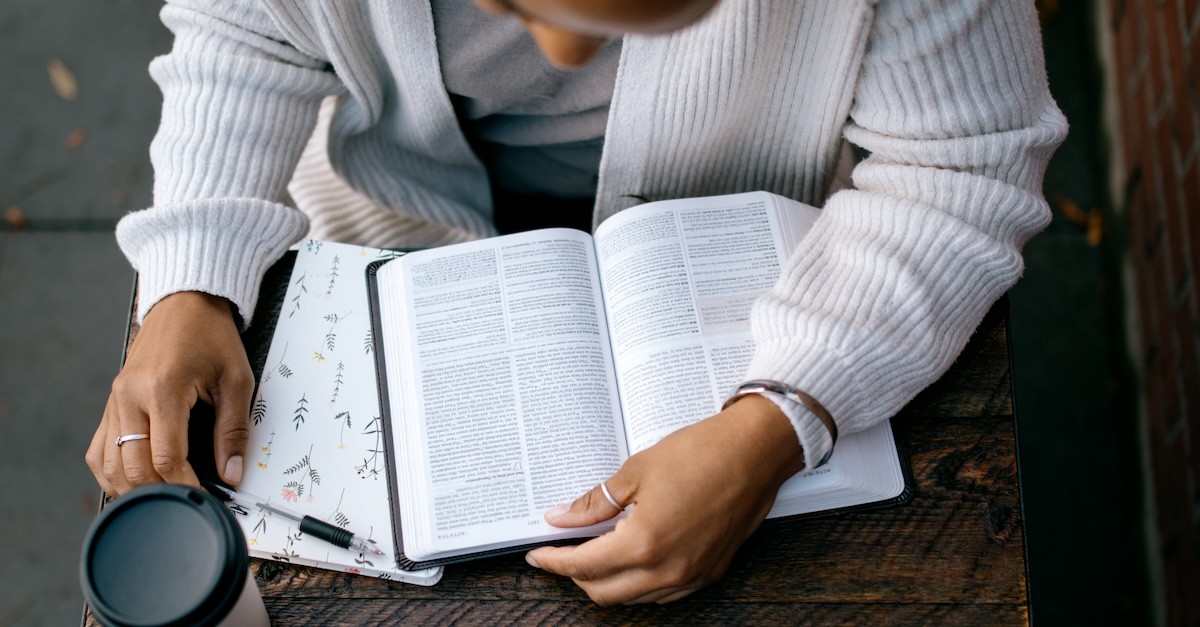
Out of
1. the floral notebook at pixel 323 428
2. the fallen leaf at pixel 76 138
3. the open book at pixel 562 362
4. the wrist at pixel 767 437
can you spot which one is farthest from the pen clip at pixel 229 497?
the fallen leaf at pixel 76 138

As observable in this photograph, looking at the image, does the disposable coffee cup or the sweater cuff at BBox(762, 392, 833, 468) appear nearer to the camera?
the disposable coffee cup

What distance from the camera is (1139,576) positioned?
1539mm

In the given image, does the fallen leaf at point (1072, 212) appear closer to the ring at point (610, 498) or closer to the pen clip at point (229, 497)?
the ring at point (610, 498)

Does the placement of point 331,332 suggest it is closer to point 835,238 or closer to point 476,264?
point 476,264

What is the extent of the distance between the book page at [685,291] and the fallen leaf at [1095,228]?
1.14 meters

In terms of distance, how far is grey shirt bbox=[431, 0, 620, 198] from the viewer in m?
0.89

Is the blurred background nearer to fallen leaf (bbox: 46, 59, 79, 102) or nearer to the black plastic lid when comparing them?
fallen leaf (bbox: 46, 59, 79, 102)

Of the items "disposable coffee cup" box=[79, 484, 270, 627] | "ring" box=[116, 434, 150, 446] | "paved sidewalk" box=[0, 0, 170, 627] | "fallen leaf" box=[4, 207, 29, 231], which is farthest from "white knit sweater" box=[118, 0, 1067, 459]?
"fallen leaf" box=[4, 207, 29, 231]

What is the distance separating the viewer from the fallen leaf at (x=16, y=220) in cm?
182

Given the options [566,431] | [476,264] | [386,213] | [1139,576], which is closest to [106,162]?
[386,213]

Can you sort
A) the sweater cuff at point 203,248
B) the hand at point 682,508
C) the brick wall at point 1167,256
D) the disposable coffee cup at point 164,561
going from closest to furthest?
the disposable coffee cup at point 164,561 < the hand at point 682,508 < the sweater cuff at point 203,248 < the brick wall at point 1167,256

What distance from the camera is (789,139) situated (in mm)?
941

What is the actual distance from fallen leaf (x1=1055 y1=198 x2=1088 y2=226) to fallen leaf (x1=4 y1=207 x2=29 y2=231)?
2.04 metres

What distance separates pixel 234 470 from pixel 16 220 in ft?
4.50
